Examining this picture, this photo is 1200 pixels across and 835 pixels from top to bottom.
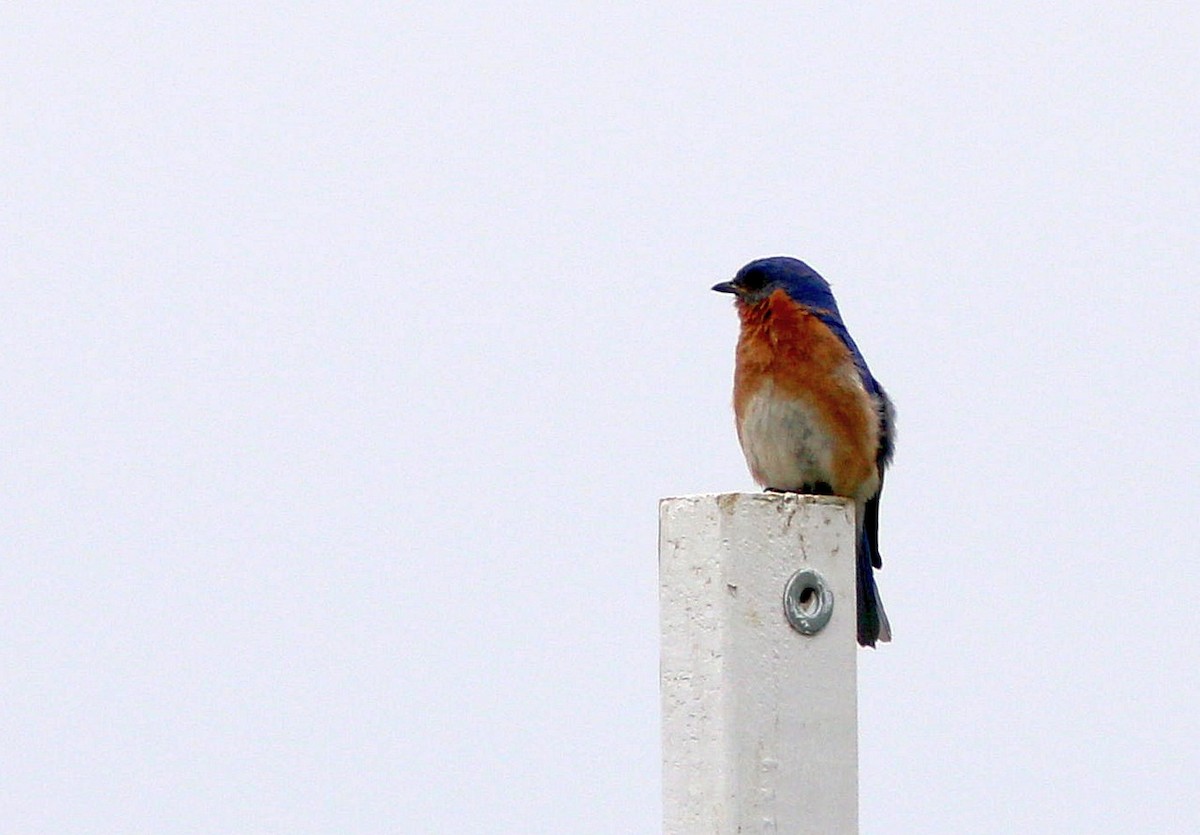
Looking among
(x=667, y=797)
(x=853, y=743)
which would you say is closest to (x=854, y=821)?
(x=853, y=743)

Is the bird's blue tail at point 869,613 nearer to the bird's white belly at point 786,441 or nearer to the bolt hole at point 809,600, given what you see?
the bird's white belly at point 786,441

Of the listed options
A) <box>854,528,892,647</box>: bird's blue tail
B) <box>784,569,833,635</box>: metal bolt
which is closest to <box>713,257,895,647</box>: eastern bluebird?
<box>854,528,892,647</box>: bird's blue tail

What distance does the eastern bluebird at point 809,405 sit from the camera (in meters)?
6.82

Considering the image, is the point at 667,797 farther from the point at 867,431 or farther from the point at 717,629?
the point at 867,431

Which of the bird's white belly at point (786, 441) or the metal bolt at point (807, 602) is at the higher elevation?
the bird's white belly at point (786, 441)

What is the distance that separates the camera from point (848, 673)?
4.27m

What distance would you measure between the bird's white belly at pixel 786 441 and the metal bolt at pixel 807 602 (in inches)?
101

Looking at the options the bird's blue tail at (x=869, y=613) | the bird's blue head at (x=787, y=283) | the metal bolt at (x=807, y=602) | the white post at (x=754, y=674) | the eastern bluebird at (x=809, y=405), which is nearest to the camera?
the white post at (x=754, y=674)

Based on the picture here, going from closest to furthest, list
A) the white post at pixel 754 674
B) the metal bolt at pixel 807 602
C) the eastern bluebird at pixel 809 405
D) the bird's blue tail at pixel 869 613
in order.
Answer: the white post at pixel 754 674, the metal bolt at pixel 807 602, the bird's blue tail at pixel 869 613, the eastern bluebird at pixel 809 405

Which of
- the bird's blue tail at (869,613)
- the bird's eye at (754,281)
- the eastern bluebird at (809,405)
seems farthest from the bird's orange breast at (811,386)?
the bird's blue tail at (869,613)

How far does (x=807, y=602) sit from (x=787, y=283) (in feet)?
10.2

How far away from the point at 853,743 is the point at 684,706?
423 millimetres

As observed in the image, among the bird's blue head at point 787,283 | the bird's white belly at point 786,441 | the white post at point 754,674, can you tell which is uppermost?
the bird's blue head at point 787,283

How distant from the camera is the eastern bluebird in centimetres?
682
